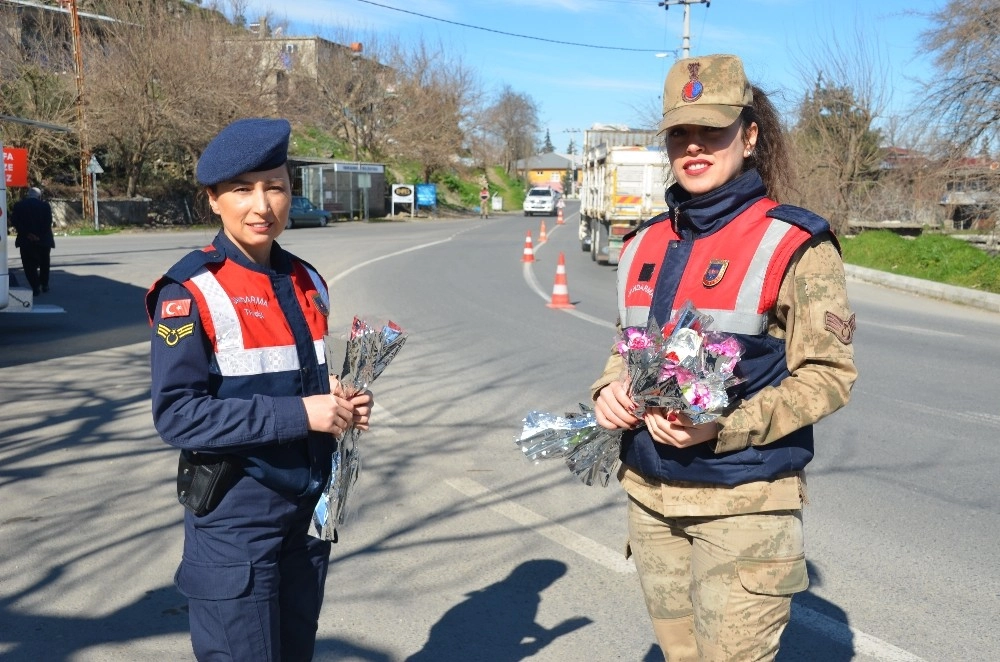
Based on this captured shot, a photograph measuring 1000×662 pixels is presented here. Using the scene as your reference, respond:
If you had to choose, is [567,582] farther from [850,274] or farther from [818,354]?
[850,274]

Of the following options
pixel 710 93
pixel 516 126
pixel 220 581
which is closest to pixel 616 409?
pixel 710 93

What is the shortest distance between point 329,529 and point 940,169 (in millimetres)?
21136

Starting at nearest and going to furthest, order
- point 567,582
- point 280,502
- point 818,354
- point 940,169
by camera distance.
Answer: point 818,354, point 280,502, point 567,582, point 940,169

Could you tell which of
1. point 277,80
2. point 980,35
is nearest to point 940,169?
point 980,35

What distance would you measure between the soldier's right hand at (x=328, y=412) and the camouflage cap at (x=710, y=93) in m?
1.07

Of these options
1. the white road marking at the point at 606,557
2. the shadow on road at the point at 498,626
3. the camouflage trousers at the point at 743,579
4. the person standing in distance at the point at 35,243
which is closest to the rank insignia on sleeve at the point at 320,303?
the camouflage trousers at the point at 743,579

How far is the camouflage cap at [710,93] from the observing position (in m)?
2.25

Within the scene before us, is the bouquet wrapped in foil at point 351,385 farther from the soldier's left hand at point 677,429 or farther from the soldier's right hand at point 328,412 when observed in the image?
the soldier's left hand at point 677,429

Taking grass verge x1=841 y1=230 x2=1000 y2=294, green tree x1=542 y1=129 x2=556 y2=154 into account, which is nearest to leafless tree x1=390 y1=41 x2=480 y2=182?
grass verge x1=841 y1=230 x2=1000 y2=294

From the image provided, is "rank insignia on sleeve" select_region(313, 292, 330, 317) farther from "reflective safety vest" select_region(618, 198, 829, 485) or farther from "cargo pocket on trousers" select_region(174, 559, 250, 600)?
"reflective safety vest" select_region(618, 198, 829, 485)

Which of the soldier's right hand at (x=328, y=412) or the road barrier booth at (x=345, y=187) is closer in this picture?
the soldier's right hand at (x=328, y=412)

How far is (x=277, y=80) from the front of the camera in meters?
45.0

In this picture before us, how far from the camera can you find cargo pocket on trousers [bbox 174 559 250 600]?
7.39 ft

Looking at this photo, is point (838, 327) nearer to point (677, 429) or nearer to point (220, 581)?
point (677, 429)
